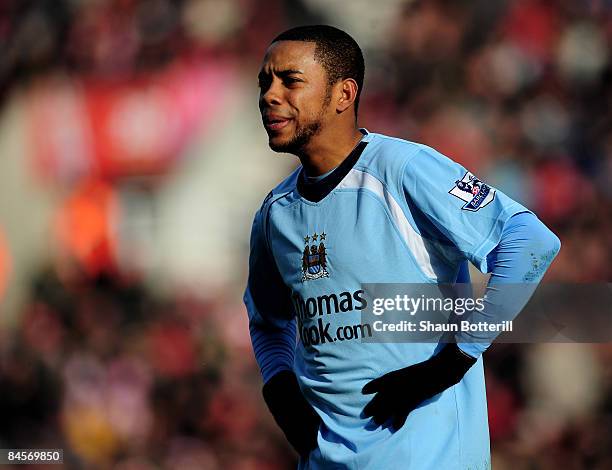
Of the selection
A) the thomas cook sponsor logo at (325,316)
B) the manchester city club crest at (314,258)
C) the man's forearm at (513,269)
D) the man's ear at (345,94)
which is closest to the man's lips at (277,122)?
the man's ear at (345,94)

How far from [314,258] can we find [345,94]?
0.48 meters

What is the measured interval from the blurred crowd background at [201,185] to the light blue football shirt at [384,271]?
108 inches

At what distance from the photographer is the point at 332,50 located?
117 inches

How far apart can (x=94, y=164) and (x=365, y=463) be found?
4.91m

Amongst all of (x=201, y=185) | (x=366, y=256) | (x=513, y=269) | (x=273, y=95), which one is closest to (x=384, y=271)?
(x=366, y=256)

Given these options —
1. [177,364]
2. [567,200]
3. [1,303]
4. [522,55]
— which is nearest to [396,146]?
[567,200]

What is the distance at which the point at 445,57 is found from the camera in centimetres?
614

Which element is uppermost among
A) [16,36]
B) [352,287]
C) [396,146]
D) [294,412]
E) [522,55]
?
[16,36]

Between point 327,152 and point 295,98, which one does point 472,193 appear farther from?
point 295,98

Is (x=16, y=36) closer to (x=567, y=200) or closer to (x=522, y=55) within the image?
(x=522, y=55)

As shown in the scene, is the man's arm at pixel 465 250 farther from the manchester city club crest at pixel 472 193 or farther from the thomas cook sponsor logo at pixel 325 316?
the thomas cook sponsor logo at pixel 325 316

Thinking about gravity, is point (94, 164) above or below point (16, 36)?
→ below

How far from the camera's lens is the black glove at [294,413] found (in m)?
2.88

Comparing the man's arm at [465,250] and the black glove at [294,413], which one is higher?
the man's arm at [465,250]
